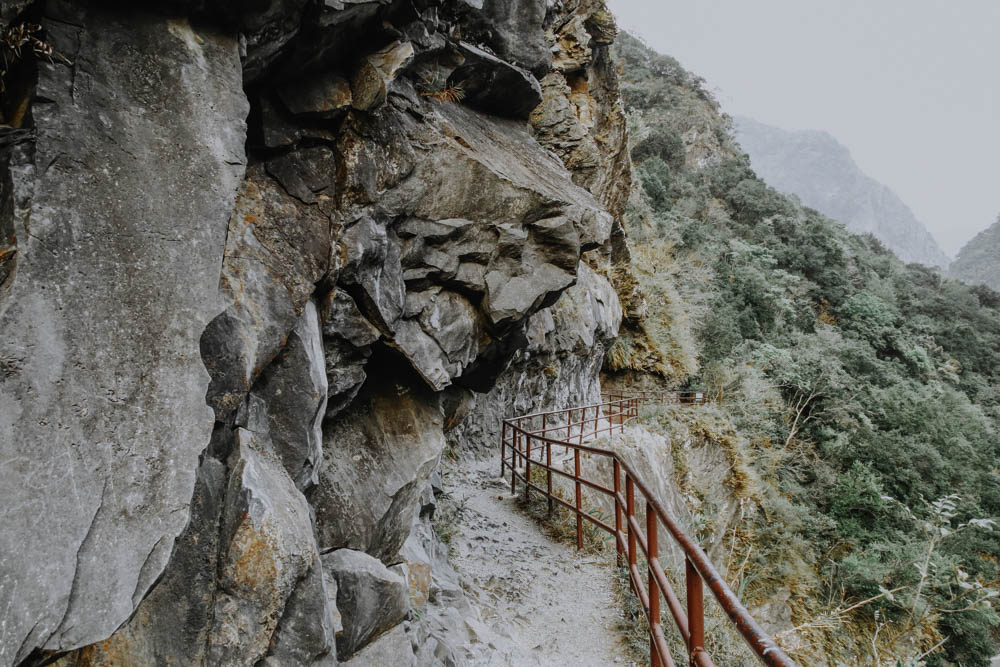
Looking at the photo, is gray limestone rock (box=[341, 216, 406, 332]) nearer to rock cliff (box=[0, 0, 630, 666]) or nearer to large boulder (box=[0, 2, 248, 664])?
rock cliff (box=[0, 0, 630, 666])

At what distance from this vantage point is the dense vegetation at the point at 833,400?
10.5 m

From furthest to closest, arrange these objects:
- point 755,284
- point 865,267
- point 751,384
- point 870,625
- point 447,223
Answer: point 865,267, point 755,284, point 751,384, point 870,625, point 447,223

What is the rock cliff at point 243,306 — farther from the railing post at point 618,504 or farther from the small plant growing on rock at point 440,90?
the railing post at point 618,504

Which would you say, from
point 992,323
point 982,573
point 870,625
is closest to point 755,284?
point 982,573

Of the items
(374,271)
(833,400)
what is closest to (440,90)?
(374,271)

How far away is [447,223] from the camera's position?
4.56 meters

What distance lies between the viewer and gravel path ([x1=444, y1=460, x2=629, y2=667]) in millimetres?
3920

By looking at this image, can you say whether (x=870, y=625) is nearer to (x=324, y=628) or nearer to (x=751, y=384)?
(x=751, y=384)

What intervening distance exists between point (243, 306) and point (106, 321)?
2.64 feet

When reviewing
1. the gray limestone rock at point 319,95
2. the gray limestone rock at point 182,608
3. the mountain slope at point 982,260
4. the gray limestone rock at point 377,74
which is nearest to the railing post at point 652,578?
the gray limestone rock at point 182,608

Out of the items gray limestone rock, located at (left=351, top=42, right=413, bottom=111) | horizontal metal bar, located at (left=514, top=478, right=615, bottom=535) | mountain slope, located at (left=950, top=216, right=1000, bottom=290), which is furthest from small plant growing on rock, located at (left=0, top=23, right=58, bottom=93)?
mountain slope, located at (left=950, top=216, right=1000, bottom=290)

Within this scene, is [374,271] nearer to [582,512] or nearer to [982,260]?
[582,512]

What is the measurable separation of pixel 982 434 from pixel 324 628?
21.7m

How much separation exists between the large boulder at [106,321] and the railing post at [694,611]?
7.42 ft
